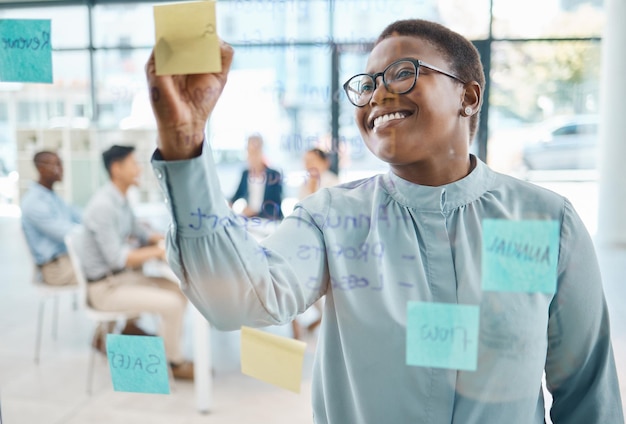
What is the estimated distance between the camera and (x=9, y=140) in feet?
3.69

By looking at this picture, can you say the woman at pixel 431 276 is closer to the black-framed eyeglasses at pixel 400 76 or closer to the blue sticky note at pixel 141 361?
the black-framed eyeglasses at pixel 400 76

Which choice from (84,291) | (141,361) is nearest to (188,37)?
(141,361)

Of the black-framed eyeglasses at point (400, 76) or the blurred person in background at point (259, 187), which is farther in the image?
the blurred person in background at point (259, 187)

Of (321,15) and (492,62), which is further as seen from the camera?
(321,15)

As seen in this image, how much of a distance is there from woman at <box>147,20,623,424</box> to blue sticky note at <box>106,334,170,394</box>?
25cm

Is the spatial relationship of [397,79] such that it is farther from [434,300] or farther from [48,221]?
[48,221]

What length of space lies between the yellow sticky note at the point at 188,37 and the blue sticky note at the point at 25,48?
32 centimetres

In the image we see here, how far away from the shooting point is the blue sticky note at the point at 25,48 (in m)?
0.76

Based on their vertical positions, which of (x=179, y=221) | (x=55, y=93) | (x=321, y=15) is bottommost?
(x=179, y=221)

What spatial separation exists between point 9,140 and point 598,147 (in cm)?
112

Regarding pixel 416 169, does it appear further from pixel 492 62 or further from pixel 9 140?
pixel 9 140

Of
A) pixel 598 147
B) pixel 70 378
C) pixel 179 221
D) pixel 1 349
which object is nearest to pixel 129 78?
pixel 179 221

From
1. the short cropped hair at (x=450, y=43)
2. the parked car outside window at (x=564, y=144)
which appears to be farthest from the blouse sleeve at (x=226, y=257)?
the parked car outside window at (x=564, y=144)

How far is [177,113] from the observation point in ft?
1.50
